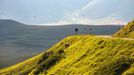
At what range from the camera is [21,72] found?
326ft

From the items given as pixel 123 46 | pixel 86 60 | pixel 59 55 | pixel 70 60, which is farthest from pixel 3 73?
pixel 123 46

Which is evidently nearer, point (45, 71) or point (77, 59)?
point (77, 59)

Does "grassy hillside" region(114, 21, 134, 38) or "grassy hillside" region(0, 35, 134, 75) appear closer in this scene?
"grassy hillside" region(0, 35, 134, 75)

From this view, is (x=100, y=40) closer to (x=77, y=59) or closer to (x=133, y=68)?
(x=77, y=59)

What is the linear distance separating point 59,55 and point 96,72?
25.5m

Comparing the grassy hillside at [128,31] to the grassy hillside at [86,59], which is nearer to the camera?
the grassy hillside at [86,59]

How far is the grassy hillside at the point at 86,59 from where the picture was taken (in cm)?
6919

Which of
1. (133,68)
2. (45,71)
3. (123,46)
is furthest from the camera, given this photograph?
(45,71)

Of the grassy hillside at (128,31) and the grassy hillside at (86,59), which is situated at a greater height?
the grassy hillside at (128,31)

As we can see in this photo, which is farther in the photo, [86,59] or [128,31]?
[128,31]

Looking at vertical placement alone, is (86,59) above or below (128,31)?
below

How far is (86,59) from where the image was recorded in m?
78.0

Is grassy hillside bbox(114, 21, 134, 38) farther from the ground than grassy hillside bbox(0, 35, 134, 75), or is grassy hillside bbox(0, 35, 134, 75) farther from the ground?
grassy hillside bbox(114, 21, 134, 38)

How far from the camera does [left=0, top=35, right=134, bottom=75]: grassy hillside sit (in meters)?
69.2
